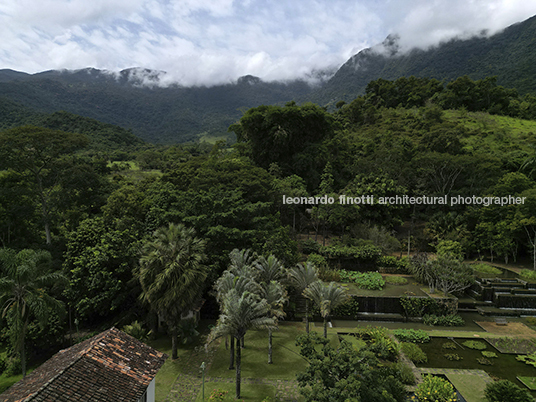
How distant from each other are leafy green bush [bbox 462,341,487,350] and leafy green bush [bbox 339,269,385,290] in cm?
567

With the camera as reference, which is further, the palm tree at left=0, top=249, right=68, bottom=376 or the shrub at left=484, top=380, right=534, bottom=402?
the palm tree at left=0, top=249, right=68, bottom=376

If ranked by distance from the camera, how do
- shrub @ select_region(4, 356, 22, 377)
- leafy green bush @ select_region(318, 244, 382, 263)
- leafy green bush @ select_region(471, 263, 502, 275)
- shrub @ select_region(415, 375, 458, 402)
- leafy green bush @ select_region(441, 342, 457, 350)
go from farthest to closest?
leafy green bush @ select_region(471, 263, 502, 275) < leafy green bush @ select_region(318, 244, 382, 263) < leafy green bush @ select_region(441, 342, 457, 350) < shrub @ select_region(4, 356, 22, 377) < shrub @ select_region(415, 375, 458, 402)

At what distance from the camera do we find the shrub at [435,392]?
10.8m

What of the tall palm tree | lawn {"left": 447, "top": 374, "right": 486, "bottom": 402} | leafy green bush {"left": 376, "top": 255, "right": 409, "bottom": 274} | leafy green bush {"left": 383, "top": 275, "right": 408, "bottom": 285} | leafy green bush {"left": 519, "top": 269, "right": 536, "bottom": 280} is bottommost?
lawn {"left": 447, "top": 374, "right": 486, "bottom": 402}

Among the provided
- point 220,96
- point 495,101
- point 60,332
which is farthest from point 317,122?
point 220,96

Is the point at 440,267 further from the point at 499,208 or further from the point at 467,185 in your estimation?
the point at 467,185

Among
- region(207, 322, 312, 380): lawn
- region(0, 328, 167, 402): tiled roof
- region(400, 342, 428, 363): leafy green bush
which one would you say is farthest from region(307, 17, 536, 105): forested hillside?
region(0, 328, 167, 402): tiled roof

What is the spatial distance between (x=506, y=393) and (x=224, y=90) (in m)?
192

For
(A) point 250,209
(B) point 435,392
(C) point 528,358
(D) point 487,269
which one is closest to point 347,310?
(B) point 435,392

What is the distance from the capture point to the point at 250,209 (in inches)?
774

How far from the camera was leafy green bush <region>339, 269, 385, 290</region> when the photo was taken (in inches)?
808

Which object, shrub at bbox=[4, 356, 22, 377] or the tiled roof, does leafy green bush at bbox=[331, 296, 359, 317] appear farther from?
shrub at bbox=[4, 356, 22, 377]

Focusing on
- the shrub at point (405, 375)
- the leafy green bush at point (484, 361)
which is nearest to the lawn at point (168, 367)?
the shrub at point (405, 375)

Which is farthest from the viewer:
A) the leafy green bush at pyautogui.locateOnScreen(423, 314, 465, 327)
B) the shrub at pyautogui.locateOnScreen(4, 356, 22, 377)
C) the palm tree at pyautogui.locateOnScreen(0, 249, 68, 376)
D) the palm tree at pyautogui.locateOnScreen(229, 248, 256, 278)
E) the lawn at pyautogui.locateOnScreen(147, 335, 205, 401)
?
the leafy green bush at pyautogui.locateOnScreen(423, 314, 465, 327)
